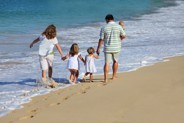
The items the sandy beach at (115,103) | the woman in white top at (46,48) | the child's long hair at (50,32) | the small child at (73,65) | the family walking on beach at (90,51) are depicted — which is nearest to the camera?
the sandy beach at (115,103)

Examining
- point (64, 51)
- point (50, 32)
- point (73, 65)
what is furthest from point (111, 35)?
point (64, 51)

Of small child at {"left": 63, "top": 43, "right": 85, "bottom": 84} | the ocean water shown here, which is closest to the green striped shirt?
small child at {"left": 63, "top": 43, "right": 85, "bottom": 84}

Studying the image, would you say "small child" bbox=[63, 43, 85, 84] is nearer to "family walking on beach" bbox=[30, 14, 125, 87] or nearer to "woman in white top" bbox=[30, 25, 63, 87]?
"family walking on beach" bbox=[30, 14, 125, 87]

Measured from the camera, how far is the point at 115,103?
7336 mm

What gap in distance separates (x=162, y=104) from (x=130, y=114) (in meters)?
0.69

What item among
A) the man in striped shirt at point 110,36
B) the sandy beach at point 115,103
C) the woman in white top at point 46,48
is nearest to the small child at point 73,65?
the woman in white top at point 46,48

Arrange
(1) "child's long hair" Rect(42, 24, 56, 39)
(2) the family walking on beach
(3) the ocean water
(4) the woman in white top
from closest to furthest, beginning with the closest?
(3) the ocean water → (2) the family walking on beach → (1) "child's long hair" Rect(42, 24, 56, 39) → (4) the woman in white top

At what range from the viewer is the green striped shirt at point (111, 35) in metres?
9.48

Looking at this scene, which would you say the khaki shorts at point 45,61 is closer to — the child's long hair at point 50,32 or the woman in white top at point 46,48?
the woman in white top at point 46,48

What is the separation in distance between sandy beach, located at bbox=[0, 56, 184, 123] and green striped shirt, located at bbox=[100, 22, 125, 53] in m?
0.66

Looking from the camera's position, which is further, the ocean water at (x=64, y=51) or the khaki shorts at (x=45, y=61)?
the khaki shorts at (x=45, y=61)

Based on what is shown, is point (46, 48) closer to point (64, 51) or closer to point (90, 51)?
point (90, 51)

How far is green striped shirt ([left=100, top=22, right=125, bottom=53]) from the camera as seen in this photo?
9.48m

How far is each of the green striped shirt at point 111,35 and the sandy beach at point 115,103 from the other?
659mm
